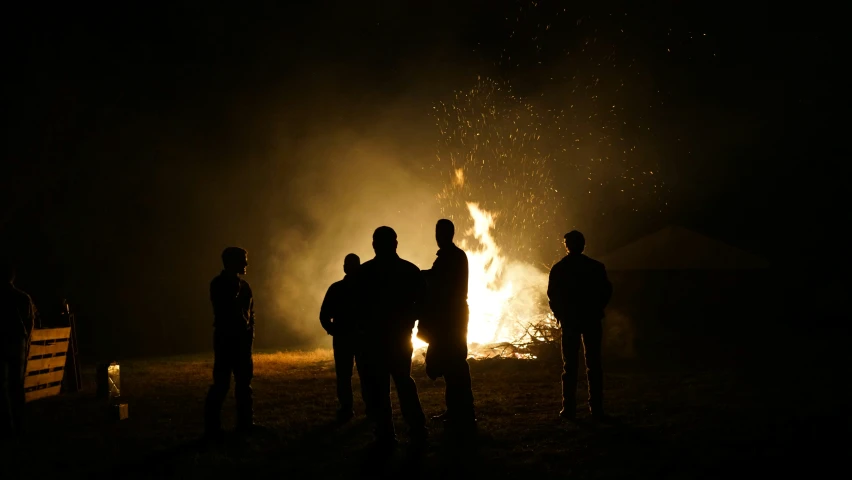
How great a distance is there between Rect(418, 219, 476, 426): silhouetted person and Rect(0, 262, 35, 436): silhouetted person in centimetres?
440

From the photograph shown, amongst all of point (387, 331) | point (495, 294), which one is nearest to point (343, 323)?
point (387, 331)

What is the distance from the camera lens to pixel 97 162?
25.0 meters

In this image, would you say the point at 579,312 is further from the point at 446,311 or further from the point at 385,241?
the point at 385,241

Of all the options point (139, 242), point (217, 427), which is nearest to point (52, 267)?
point (139, 242)

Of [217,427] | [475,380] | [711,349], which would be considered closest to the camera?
[217,427]

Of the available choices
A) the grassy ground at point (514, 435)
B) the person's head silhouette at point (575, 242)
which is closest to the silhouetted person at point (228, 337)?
the grassy ground at point (514, 435)

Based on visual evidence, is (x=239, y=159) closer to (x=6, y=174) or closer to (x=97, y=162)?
(x=97, y=162)

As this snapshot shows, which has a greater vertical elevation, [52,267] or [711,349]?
[52,267]

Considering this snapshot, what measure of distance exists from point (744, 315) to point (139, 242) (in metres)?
20.7

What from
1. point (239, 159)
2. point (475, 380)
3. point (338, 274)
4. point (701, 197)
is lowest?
point (475, 380)

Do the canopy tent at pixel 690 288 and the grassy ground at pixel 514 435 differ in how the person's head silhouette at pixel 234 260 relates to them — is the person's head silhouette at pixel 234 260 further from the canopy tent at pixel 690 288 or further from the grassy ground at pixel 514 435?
the canopy tent at pixel 690 288

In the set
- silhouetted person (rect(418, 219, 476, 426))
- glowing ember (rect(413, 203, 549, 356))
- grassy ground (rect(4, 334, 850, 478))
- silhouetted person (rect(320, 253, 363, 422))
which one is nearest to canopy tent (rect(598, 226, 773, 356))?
glowing ember (rect(413, 203, 549, 356))

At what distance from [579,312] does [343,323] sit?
2.54 meters

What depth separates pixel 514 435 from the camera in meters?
6.45
